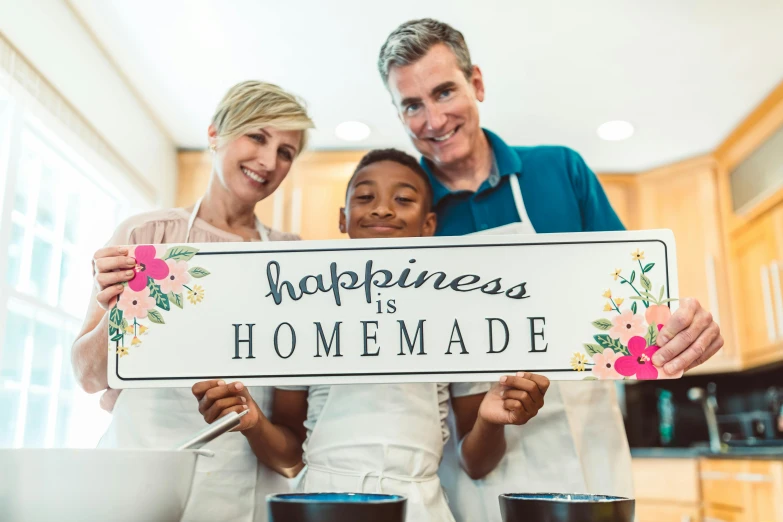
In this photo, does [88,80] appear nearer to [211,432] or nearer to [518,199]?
[518,199]

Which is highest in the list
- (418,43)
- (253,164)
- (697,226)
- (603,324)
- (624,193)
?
(624,193)

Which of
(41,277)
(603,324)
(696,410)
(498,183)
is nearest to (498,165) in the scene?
(498,183)

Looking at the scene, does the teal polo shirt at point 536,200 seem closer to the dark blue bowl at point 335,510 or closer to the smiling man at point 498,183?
the smiling man at point 498,183

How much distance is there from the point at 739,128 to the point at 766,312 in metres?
0.78

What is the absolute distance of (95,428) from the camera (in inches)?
92.3

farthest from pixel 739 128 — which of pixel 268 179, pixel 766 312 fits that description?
pixel 268 179

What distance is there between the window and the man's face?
1213mm

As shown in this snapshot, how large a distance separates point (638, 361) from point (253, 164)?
Result: 0.61 m

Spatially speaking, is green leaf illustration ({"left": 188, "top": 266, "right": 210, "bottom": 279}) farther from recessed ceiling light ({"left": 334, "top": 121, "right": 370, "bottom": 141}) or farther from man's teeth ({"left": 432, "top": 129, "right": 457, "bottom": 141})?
recessed ceiling light ({"left": 334, "top": 121, "right": 370, "bottom": 141})

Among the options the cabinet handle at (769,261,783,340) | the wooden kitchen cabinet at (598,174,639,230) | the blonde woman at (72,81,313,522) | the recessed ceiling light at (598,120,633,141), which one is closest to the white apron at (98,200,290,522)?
the blonde woman at (72,81,313,522)

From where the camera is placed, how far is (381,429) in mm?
793

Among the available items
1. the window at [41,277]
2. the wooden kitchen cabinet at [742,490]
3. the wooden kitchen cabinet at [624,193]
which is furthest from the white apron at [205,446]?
the wooden kitchen cabinet at [624,193]

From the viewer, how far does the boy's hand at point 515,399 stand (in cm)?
67

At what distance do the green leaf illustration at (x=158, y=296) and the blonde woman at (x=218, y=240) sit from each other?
0.03 metres
